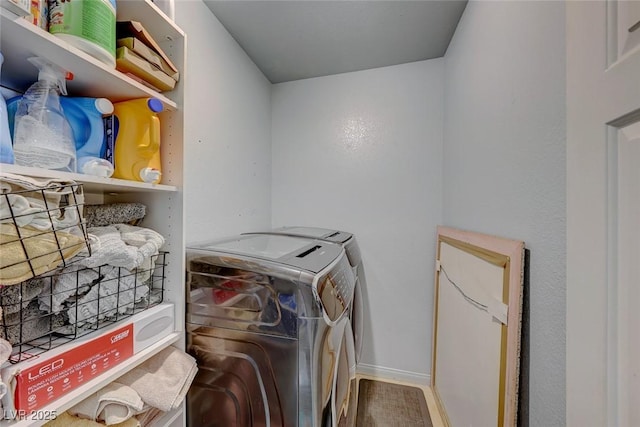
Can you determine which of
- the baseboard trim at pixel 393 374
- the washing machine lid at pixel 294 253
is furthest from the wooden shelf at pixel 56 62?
the baseboard trim at pixel 393 374

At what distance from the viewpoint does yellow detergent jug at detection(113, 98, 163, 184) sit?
747 millimetres

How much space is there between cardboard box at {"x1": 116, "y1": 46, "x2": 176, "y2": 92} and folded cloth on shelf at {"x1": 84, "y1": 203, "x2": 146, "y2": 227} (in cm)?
39

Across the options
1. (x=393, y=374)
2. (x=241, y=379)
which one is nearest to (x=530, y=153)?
(x=241, y=379)

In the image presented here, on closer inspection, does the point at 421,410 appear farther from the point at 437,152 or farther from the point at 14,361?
the point at 14,361

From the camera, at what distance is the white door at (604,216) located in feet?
1.31

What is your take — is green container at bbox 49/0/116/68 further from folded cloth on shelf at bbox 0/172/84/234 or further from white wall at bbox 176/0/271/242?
white wall at bbox 176/0/271/242

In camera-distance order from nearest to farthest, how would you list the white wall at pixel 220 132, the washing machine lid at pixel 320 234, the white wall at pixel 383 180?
the white wall at pixel 220 132, the washing machine lid at pixel 320 234, the white wall at pixel 383 180

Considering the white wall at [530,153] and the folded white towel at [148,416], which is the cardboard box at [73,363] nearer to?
the folded white towel at [148,416]

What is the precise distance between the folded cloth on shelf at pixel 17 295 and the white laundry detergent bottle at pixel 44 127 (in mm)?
255

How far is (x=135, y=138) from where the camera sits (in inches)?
29.5

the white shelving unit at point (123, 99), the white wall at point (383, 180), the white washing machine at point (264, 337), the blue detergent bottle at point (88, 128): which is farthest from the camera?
the white wall at point (383, 180)

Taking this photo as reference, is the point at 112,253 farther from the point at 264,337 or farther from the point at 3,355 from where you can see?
the point at 264,337

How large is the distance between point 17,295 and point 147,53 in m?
0.68

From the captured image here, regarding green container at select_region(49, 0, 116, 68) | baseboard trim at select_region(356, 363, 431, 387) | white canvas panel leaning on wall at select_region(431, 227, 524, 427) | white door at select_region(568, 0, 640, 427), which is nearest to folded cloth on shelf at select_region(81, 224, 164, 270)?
green container at select_region(49, 0, 116, 68)
